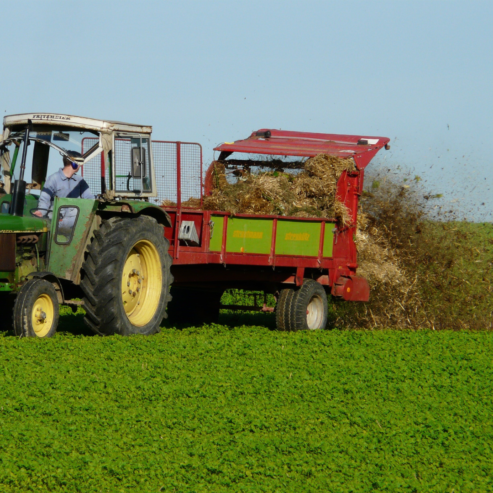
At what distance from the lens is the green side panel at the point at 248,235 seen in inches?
372

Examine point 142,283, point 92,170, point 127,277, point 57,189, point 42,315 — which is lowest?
point 42,315

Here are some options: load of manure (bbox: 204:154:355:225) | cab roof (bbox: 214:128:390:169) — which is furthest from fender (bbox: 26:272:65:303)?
cab roof (bbox: 214:128:390:169)

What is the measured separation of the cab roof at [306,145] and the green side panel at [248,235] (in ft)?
5.64

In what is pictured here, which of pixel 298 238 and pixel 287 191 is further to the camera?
pixel 287 191

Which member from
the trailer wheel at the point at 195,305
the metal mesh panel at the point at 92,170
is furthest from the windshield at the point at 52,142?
the trailer wheel at the point at 195,305

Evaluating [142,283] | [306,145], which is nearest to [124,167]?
[142,283]

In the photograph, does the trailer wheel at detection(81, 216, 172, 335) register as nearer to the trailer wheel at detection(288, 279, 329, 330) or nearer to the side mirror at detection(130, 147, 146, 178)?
the side mirror at detection(130, 147, 146, 178)

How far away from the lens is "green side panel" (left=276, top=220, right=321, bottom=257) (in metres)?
9.70

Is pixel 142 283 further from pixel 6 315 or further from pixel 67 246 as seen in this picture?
pixel 6 315

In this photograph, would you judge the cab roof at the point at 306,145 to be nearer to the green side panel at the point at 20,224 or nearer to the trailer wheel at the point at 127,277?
the trailer wheel at the point at 127,277

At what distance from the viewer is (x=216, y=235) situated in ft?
30.7

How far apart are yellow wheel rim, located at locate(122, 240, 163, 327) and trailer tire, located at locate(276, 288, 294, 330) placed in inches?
73.2

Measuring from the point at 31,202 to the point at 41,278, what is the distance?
1083 millimetres

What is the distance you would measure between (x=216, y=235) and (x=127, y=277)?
4.47 ft
